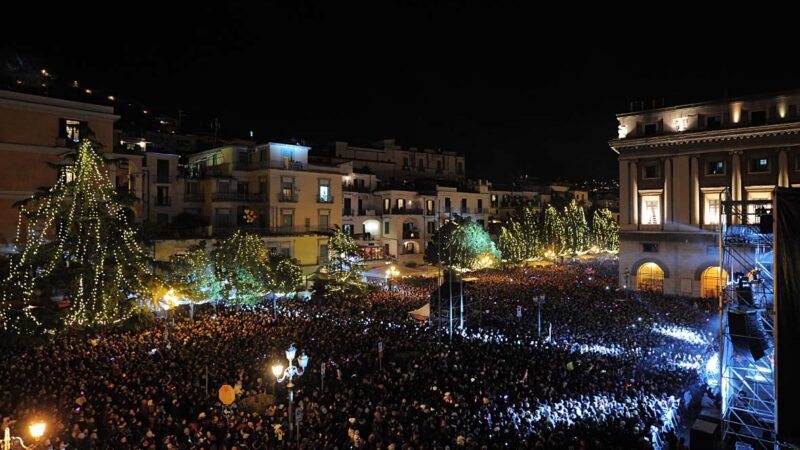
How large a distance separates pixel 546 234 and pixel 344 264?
28923 mm

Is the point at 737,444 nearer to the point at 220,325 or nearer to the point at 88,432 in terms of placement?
the point at 88,432

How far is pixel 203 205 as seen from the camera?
36.9 metres

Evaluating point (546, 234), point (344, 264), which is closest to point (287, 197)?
point (344, 264)

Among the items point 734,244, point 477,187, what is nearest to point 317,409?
point 734,244

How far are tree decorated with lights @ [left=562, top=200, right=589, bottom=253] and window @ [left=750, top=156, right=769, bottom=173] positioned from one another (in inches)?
1008

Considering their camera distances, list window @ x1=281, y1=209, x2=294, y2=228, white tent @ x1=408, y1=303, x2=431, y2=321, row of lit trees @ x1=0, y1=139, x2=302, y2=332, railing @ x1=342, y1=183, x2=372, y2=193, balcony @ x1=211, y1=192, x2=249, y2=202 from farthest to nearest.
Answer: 1. railing @ x1=342, y1=183, x2=372, y2=193
2. window @ x1=281, y1=209, x2=294, y2=228
3. balcony @ x1=211, y1=192, x2=249, y2=202
4. white tent @ x1=408, y1=303, x2=431, y2=321
5. row of lit trees @ x1=0, y1=139, x2=302, y2=332

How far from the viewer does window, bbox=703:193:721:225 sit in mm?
31281

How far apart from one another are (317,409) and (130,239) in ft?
42.9

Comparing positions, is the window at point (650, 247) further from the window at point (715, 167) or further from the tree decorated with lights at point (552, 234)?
the tree decorated with lights at point (552, 234)

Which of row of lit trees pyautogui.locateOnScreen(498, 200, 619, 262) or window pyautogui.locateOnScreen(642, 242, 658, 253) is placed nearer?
window pyautogui.locateOnScreen(642, 242, 658, 253)

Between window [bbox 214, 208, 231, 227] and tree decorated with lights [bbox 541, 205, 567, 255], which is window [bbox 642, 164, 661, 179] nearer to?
tree decorated with lights [bbox 541, 205, 567, 255]

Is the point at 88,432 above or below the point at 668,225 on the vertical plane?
below

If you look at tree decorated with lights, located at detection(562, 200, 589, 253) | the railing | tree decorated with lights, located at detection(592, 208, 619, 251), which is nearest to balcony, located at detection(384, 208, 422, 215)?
the railing

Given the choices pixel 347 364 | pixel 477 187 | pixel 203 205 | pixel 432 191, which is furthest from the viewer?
pixel 477 187
